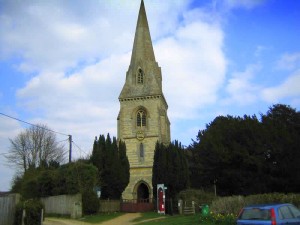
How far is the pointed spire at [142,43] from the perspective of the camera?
184ft

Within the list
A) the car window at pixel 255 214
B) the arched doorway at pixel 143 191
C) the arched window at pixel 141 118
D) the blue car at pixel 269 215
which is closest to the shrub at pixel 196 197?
the arched doorway at pixel 143 191

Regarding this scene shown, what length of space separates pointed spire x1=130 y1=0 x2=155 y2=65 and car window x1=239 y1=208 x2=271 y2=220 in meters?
44.1

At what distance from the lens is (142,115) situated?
5272cm

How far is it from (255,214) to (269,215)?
514mm

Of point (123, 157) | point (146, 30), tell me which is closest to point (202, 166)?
point (123, 157)

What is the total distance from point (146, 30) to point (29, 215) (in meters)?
44.0

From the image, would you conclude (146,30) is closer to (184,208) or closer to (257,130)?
(257,130)

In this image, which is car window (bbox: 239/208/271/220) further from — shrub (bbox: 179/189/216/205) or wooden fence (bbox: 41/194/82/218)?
shrub (bbox: 179/189/216/205)

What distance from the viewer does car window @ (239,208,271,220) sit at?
1256cm

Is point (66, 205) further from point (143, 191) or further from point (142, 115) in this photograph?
point (142, 115)

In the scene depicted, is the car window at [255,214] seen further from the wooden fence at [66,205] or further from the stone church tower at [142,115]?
the stone church tower at [142,115]

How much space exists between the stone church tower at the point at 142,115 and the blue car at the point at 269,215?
116 feet

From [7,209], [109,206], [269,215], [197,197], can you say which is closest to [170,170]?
[197,197]

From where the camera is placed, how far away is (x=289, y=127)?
1826 inches
